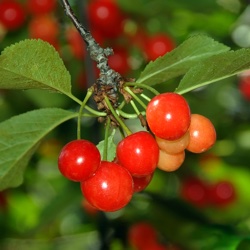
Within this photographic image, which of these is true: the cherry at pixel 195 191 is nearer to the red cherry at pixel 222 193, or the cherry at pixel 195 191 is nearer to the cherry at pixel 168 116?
the red cherry at pixel 222 193

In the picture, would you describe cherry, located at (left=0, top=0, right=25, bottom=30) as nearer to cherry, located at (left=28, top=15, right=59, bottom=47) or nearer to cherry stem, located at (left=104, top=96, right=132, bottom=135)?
cherry, located at (left=28, top=15, right=59, bottom=47)

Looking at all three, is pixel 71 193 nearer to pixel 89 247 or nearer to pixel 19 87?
pixel 89 247

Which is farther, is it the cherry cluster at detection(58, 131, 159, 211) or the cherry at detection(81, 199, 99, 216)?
the cherry at detection(81, 199, 99, 216)

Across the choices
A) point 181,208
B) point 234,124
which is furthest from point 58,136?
point 234,124

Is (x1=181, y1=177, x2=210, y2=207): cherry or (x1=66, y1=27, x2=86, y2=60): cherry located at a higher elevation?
(x1=66, y1=27, x2=86, y2=60): cherry

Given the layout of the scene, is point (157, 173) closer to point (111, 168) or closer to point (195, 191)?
A: point (195, 191)

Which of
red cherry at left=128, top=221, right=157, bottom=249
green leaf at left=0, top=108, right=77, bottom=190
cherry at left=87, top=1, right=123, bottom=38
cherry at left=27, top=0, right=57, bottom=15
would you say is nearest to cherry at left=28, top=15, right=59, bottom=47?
cherry at left=27, top=0, right=57, bottom=15

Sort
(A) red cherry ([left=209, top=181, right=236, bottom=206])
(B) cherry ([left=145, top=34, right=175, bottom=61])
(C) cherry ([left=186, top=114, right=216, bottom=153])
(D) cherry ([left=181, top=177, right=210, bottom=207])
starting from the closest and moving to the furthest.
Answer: (C) cherry ([left=186, top=114, right=216, bottom=153])
(B) cherry ([left=145, top=34, right=175, bottom=61])
(D) cherry ([left=181, top=177, right=210, bottom=207])
(A) red cherry ([left=209, top=181, right=236, bottom=206])
